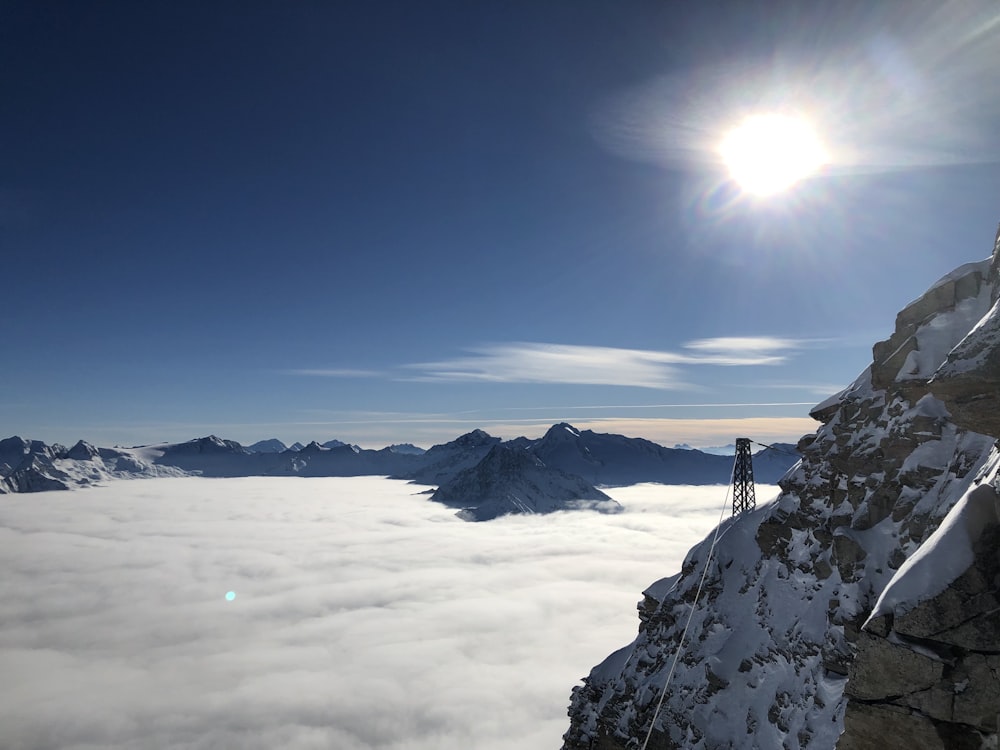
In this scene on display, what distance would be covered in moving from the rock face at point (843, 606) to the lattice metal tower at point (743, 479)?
2.30 m

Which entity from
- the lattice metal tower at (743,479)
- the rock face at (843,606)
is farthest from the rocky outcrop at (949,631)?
the lattice metal tower at (743,479)

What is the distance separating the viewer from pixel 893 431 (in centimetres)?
2914

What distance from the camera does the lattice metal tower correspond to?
39.0m

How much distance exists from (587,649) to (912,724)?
18383cm

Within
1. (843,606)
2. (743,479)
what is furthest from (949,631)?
(743,479)

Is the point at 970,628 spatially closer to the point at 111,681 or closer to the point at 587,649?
the point at 587,649

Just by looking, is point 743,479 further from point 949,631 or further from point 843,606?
point 949,631

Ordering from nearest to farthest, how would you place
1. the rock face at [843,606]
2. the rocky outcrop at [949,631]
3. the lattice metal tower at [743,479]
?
1. the rocky outcrop at [949,631]
2. the rock face at [843,606]
3. the lattice metal tower at [743,479]

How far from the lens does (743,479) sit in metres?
40.5

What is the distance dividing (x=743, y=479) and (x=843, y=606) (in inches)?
566

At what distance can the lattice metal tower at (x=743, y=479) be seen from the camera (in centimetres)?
3900

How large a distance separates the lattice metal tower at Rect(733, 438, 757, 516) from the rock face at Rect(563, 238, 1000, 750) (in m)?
2.30

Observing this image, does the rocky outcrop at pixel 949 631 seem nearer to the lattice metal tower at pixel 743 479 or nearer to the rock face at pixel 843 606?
the rock face at pixel 843 606

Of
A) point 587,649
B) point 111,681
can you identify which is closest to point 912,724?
point 587,649
